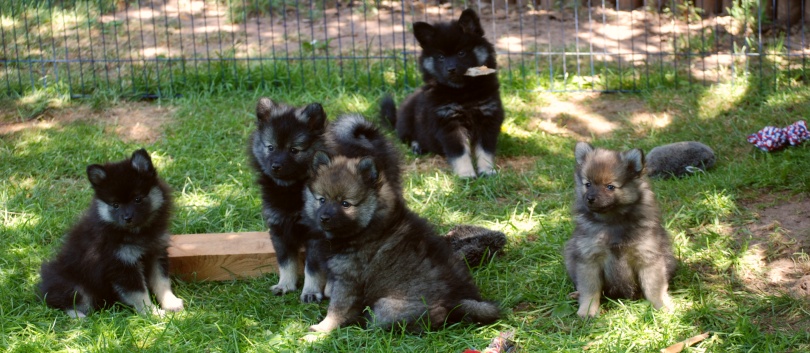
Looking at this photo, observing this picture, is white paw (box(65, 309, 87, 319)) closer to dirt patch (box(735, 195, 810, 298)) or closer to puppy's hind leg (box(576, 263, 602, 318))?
puppy's hind leg (box(576, 263, 602, 318))

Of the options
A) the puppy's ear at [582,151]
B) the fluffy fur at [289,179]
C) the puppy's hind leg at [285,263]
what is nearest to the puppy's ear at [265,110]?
the fluffy fur at [289,179]

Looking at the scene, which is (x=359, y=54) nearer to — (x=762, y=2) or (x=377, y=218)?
(x=762, y=2)

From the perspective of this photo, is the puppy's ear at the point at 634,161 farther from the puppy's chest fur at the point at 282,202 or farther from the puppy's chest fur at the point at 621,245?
the puppy's chest fur at the point at 282,202

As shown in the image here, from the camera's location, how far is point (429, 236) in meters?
5.39

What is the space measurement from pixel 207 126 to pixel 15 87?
2490 mm

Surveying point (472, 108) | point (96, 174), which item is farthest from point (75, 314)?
point (472, 108)

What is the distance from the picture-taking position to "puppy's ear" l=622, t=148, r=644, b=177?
513 cm

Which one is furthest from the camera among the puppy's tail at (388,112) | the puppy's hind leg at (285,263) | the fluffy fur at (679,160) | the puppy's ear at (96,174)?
the puppy's tail at (388,112)

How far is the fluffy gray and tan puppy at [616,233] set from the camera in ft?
16.7

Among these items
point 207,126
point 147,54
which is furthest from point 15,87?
point 207,126

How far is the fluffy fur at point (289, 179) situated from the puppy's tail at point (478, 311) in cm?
102

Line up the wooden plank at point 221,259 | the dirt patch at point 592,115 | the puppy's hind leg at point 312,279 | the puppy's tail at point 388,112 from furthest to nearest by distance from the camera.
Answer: the puppy's tail at point 388,112
the dirt patch at point 592,115
the wooden plank at point 221,259
the puppy's hind leg at point 312,279

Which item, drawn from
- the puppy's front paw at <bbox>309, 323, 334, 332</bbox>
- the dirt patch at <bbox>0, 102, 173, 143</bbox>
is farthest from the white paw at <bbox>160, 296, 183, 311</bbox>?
the dirt patch at <bbox>0, 102, 173, 143</bbox>

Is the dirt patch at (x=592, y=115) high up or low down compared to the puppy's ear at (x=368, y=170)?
down
